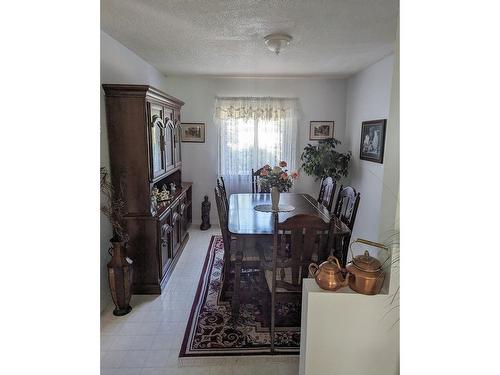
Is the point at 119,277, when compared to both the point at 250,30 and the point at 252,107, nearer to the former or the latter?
the point at 250,30

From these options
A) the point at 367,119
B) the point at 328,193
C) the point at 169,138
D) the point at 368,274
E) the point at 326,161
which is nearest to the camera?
the point at 368,274

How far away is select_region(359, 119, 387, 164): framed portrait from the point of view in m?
3.69

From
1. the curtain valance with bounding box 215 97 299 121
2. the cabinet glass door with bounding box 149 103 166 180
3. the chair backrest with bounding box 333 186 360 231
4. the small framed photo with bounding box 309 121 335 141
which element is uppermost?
the curtain valance with bounding box 215 97 299 121

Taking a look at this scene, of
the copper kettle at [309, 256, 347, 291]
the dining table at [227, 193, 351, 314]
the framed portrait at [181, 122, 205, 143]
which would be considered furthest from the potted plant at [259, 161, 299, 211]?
the framed portrait at [181, 122, 205, 143]

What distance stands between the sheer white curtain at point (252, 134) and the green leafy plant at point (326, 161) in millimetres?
422

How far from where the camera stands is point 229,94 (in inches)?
194

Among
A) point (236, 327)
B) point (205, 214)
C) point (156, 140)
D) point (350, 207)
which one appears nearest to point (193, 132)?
point (205, 214)

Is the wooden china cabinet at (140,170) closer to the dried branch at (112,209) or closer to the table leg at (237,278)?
the dried branch at (112,209)

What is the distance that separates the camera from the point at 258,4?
2.09 metres

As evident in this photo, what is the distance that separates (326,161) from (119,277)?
10.2 feet

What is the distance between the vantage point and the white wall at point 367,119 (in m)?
3.67

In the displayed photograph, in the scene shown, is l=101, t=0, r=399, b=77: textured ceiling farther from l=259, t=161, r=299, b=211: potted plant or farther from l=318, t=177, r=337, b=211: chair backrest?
l=318, t=177, r=337, b=211: chair backrest

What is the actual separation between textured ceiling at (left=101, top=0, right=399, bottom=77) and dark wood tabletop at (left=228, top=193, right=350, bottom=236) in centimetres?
146
